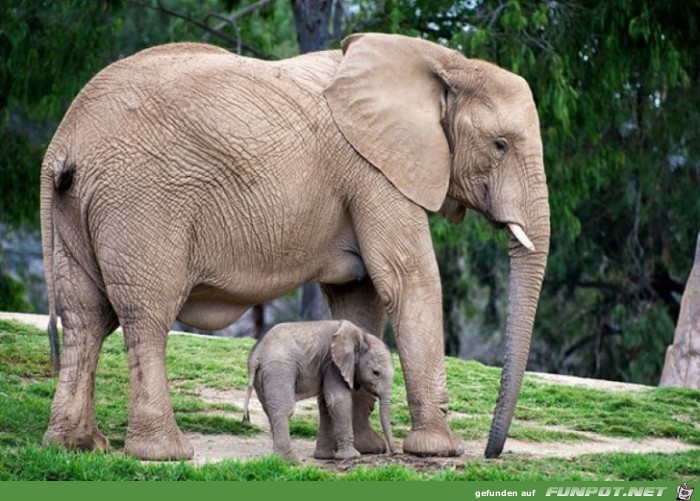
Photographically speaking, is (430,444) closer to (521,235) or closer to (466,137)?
(521,235)

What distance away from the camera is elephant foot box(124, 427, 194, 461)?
941cm

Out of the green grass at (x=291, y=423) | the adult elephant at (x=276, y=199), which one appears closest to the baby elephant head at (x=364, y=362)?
the adult elephant at (x=276, y=199)

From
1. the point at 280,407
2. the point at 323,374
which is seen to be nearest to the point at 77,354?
the point at 280,407

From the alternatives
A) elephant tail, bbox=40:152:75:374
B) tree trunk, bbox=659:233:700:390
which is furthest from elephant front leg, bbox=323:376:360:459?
tree trunk, bbox=659:233:700:390

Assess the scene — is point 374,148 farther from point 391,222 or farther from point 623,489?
point 623,489

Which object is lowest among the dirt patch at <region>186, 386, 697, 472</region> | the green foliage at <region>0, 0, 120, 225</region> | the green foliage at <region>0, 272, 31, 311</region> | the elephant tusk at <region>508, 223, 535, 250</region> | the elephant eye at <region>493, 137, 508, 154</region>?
the dirt patch at <region>186, 386, 697, 472</region>

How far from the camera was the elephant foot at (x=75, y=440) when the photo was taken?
958 cm

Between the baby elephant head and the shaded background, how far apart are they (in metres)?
7.76

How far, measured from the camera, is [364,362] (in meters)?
9.74

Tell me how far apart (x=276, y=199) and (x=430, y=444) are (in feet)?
5.76

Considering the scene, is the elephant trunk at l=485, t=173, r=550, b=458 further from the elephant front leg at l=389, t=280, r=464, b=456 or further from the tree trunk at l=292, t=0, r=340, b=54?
the tree trunk at l=292, t=0, r=340, b=54

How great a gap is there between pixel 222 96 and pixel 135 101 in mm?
513

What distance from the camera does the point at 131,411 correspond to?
9516 millimetres

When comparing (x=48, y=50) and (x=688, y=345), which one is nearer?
(x=688, y=345)
